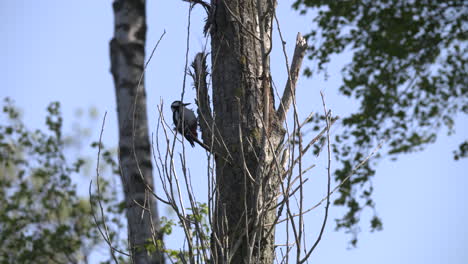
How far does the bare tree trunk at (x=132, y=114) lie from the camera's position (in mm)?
4328

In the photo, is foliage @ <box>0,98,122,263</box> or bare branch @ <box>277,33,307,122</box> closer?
bare branch @ <box>277,33,307,122</box>

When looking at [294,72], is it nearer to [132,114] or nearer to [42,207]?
[132,114]

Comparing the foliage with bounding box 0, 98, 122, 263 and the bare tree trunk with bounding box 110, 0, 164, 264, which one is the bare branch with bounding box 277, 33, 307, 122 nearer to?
the bare tree trunk with bounding box 110, 0, 164, 264

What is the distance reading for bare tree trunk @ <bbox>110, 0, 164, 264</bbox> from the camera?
4328 millimetres

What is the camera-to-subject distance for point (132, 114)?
4.20 m

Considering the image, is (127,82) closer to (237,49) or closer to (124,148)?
(124,148)

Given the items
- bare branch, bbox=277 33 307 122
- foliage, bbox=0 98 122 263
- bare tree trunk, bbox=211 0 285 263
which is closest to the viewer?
bare tree trunk, bbox=211 0 285 263

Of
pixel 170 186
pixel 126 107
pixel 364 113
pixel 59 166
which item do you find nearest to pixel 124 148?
pixel 126 107

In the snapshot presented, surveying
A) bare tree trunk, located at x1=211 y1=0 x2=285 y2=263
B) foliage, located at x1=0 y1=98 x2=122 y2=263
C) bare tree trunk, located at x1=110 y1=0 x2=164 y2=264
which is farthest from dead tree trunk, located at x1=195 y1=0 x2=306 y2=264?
foliage, located at x1=0 y1=98 x2=122 y2=263

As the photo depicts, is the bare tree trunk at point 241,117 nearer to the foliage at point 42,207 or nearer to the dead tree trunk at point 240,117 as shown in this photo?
the dead tree trunk at point 240,117

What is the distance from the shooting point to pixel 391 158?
361 inches

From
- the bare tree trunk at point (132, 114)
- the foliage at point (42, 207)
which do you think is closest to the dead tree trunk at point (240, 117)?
the bare tree trunk at point (132, 114)

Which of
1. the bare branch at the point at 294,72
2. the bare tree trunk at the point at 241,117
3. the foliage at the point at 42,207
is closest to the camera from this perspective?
the bare tree trunk at the point at 241,117

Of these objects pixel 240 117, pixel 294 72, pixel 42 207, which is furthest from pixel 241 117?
pixel 42 207
